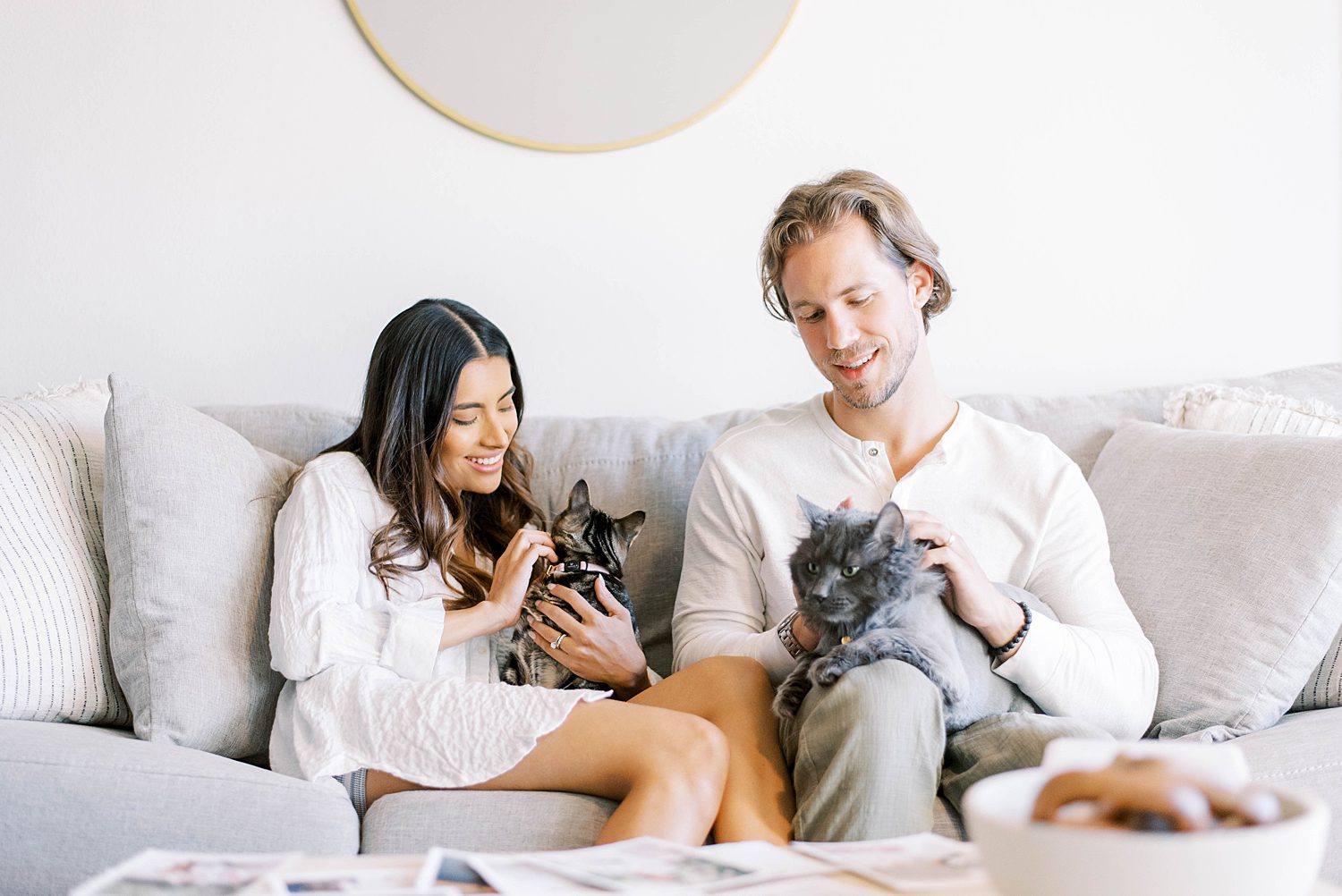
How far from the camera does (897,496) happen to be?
5.92ft

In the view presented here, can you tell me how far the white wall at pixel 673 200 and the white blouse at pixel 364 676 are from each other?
74cm

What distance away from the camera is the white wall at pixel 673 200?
2301mm

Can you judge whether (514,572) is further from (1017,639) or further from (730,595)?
(1017,639)

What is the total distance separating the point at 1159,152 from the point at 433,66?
67.7 inches

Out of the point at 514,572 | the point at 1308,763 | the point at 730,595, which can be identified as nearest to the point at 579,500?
the point at 514,572

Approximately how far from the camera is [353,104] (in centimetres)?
235

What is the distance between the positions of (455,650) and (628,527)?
Result: 37 centimetres

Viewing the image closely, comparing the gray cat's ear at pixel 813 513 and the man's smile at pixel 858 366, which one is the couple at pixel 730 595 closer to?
the man's smile at pixel 858 366

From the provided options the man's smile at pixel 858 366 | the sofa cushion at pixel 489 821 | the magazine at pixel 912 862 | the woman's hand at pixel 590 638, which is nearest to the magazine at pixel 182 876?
the magazine at pixel 912 862

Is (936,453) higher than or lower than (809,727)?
higher

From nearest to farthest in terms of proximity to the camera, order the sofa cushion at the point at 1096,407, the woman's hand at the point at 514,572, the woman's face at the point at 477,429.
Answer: the woman's hand at the point at 514,572 < the woman's face at the point at 477,429 < the sofa cushion at the point at 1096,407

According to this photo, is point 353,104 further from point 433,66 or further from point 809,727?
point 809,727

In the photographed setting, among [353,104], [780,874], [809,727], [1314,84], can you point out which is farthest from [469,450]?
[1314,84]

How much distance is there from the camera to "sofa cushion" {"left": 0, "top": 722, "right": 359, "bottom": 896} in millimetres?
1301
